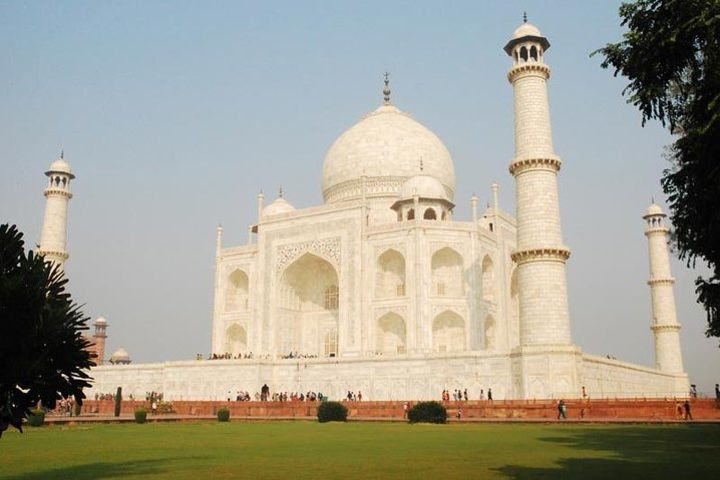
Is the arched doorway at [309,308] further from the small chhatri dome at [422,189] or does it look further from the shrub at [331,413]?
the shrub at [331,413]

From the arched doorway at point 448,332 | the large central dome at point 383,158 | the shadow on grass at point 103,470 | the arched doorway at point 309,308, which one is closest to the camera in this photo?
the shadow on grass at point 103,470

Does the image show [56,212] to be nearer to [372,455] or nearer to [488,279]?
[488,279]

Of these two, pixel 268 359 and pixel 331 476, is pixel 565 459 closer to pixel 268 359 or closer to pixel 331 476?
pixel 331 476

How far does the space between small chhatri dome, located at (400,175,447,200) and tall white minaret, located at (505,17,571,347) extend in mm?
10149

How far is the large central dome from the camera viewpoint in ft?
122

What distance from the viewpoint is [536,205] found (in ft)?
72.8

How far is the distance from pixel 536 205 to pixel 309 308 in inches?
635

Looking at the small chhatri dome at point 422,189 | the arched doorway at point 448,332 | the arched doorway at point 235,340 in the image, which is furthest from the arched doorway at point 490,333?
the arched doorway at point 235,340

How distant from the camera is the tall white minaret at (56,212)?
115 ft

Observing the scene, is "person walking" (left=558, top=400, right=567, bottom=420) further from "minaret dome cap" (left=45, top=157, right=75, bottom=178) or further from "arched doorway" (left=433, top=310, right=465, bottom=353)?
"minaret dome cap" (left=45, top=157, right=75, bottom=178)

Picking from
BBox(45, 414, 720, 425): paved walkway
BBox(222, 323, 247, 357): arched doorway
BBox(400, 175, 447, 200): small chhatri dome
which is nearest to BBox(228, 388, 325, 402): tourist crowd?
BBox(45, 414, 720, 425): paved walkway

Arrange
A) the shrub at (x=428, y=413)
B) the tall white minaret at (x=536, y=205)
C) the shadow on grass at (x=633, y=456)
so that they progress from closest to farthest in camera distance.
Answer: the shadow on grass at (x=633, y=456)
the shrub at (x=428, y=413)
the tall white minaret at (x=536, y=205)

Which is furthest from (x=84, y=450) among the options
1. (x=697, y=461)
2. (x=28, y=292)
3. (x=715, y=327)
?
(x=715, y=327)

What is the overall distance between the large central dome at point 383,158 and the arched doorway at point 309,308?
15.1ft
